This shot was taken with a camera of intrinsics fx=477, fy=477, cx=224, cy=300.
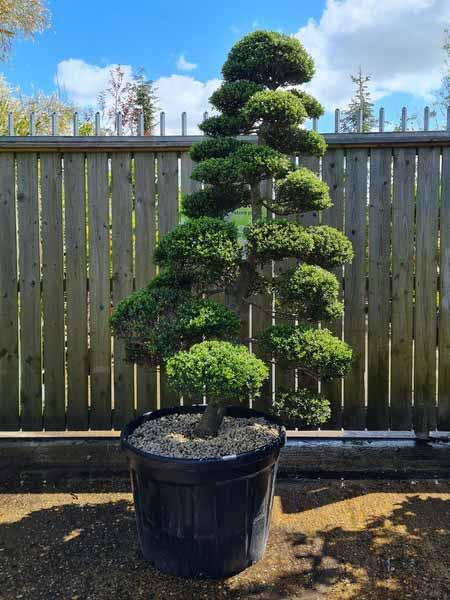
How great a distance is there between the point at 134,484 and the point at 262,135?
5.22 ft

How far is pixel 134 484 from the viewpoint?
1891 mm

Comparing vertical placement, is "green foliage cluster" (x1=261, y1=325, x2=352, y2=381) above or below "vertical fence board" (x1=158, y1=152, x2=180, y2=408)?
below

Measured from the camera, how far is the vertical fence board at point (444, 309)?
2816 millimetres

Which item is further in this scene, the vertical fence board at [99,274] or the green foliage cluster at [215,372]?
the vertical fence board at [99,274]

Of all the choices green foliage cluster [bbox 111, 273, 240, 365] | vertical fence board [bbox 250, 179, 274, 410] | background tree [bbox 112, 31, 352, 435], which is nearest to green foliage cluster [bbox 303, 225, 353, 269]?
background tree [bbox 112, 31, 352, 435]

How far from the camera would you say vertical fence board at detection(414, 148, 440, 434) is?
2.81m

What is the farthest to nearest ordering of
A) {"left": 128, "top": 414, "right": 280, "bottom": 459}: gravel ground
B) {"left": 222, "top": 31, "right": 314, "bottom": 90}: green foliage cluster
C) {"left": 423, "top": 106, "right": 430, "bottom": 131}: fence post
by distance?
{"left": 423, "top": 106, "right": 430, "bottom": 131}: fence post, {"left": 222, "top": 31, "right": 314, "bottom": 90}: green foliage cluster, {"left": 128, "top": 414, "right": 280, "bottom": 459}: gravel ground

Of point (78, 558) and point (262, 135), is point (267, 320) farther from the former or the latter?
point (78, 558)

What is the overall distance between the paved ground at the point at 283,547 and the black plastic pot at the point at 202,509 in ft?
0.21

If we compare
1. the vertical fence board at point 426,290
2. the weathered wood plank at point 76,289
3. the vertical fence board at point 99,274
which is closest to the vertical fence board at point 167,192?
the vertical fence board at point 99,274

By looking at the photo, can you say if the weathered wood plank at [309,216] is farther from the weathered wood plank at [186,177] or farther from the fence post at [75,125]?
the fence post at [75,125]

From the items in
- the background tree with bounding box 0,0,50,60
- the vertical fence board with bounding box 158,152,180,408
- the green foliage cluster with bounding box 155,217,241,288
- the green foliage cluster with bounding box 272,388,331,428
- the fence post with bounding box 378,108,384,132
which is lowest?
the green foliage cluster with bounding box 272,388,331,428

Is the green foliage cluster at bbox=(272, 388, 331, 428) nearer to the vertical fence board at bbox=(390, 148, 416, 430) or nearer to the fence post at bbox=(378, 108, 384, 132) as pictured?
the vertical fence board at bbox=(390, 148, 416, 430)

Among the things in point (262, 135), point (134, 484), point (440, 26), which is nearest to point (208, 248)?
point (262, 135)
